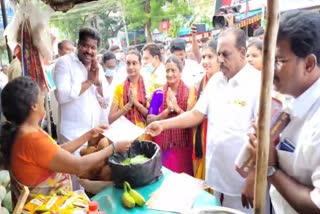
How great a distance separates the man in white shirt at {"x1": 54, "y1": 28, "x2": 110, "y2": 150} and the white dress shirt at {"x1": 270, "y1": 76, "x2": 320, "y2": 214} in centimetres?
212

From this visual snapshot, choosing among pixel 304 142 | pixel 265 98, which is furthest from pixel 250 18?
pixel 265 98

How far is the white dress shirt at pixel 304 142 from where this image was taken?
1.07 meters

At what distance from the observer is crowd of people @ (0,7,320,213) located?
1174mm

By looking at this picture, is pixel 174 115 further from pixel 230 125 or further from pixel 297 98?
pixel 297 98

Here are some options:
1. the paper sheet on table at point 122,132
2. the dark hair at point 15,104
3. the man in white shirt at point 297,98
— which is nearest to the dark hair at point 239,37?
the paper sheet on table at point 122,132

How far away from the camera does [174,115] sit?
3.09 metres

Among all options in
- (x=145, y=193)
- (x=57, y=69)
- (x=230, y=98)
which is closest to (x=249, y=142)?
(x=145, y=193)

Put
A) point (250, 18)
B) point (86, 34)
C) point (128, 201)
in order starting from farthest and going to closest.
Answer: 1. point (250, 18)
2. point (86, 34)
3. point (128, 201)

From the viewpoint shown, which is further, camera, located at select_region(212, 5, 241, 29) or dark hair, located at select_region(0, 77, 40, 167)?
camera, located at select_region(212, 5, 241, 29)

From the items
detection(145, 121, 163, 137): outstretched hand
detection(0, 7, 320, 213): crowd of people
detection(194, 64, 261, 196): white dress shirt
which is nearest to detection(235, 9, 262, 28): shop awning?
detection(0, 7, 320, 213): crowd of people

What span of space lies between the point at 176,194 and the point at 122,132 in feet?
1.75

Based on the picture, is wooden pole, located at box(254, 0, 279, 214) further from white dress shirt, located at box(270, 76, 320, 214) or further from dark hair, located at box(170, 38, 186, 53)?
dark hair, located at box(170, 38, 186, 53)

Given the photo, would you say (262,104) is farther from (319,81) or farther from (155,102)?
(155,102)

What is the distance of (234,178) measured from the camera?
223 cm
